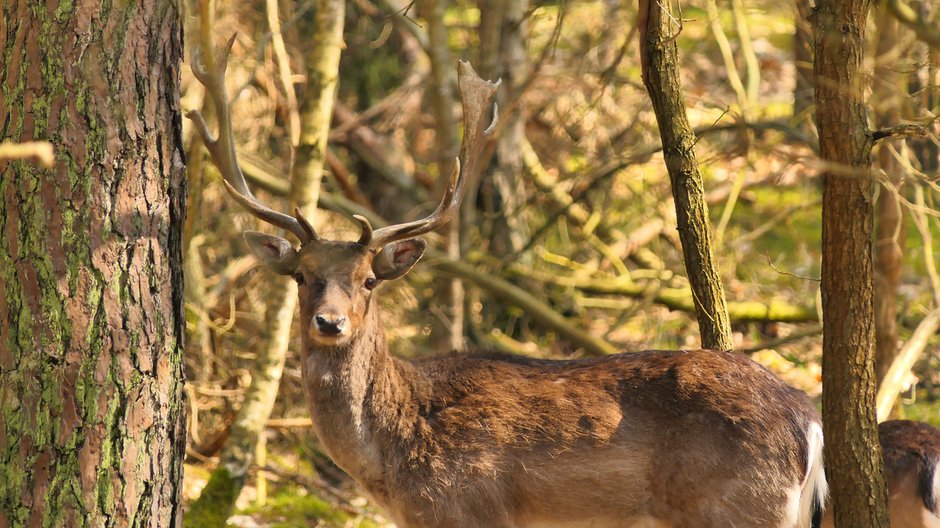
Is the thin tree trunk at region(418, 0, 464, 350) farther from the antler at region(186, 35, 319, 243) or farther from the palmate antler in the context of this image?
the antler at region(186, 35, 319, 243)

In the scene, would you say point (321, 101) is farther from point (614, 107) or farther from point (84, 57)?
point (614, 107)

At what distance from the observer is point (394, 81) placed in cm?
1489

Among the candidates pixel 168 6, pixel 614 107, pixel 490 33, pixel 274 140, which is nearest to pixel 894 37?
pixel 490 33

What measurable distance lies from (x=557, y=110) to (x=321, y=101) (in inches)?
213

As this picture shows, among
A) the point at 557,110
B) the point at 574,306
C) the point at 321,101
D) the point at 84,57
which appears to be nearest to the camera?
the point at 84,57

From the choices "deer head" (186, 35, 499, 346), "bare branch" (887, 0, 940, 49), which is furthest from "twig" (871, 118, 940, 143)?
"deer head" (186, 35, 499, 346)

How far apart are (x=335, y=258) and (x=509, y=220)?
244 inches

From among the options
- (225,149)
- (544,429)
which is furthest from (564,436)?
(225,149)

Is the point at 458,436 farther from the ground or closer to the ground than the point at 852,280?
closer to the ground

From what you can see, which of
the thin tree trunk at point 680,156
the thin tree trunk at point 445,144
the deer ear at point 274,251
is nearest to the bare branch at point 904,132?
the thin tree trunk at point 680,156

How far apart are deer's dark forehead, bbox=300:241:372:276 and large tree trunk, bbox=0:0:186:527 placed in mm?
1155

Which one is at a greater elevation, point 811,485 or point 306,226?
point 306,226

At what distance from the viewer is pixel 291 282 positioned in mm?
7926

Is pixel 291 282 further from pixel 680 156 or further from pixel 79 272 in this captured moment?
pixel 680 156
